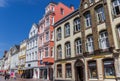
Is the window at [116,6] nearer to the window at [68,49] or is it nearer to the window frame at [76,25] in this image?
the window frame at [76,25]

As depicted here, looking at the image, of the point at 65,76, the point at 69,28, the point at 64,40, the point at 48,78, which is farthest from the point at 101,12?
the point at 48,78

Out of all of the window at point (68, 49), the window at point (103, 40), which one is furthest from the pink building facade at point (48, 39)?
the window at point (103, 40)

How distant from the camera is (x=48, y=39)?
32.8m

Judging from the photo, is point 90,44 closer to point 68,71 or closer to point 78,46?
point 78,46

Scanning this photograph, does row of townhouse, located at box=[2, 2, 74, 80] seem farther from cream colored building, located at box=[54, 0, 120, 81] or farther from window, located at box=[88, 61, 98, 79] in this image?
window, located at box=[88, 61, 98, 79]

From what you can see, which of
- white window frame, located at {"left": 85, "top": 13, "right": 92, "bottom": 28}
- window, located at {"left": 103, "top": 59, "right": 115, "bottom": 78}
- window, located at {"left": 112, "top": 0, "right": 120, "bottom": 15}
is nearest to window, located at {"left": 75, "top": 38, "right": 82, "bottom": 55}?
white window frame, located at {"left": 85, "top": 13, "right": 92, "bottom": 28}

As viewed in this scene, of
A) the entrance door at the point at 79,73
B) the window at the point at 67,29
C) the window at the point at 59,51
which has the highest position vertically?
the window at the point at 67,29

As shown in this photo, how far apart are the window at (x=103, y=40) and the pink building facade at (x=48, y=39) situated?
1394 cm

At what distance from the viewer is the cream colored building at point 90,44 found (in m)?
17.1

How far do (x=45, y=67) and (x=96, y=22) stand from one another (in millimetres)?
18553

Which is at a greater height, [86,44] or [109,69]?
[86,44]

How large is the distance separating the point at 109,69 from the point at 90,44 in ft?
15.6

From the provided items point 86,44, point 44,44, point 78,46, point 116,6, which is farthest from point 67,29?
point 116,6

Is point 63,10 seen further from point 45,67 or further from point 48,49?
point 45,67
